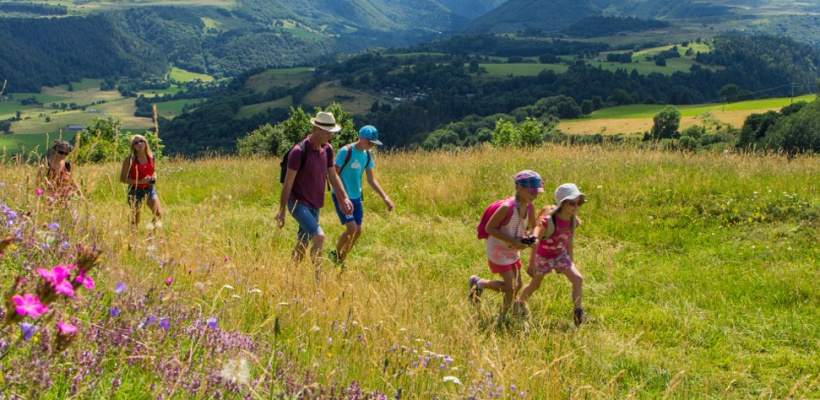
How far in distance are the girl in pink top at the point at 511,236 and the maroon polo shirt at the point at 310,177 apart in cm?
171

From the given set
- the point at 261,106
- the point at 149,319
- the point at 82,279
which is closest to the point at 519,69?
the point at 261,106

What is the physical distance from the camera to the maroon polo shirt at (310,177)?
582cm

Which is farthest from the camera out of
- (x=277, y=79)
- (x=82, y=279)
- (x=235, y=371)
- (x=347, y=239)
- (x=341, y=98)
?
(x=277, y=79)

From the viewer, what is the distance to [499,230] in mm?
5297

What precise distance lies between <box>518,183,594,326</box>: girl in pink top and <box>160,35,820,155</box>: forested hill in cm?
8650

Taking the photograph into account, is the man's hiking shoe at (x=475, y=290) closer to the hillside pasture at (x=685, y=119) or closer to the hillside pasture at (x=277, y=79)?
the hillside pasture at (x=685, y=119)

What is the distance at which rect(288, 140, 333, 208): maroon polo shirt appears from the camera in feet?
19.1

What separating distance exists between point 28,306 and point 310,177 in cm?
468

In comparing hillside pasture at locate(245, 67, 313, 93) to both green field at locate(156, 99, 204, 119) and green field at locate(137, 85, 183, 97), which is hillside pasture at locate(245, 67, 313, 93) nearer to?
green field at locate(156, 99, 204, 119)

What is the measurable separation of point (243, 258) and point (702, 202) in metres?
7.10

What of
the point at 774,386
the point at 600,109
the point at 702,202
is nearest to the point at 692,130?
the point at 600,109

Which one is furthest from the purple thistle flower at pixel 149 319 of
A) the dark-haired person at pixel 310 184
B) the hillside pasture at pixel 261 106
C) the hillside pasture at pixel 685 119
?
the hillside pasture at pixel 261 106

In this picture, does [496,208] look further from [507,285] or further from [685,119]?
[685,119]

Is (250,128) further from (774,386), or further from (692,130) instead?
(774,386)
